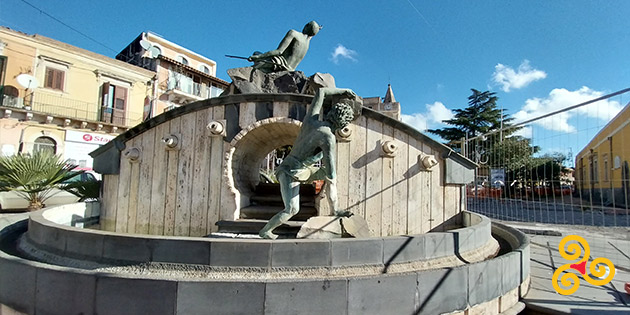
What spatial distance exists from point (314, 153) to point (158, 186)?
341 centimetres

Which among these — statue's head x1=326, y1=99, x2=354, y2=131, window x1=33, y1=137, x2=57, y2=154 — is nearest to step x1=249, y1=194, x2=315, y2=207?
statue's head x1=326, y1=99, x2=354, y2=131

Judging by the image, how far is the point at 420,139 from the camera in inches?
195

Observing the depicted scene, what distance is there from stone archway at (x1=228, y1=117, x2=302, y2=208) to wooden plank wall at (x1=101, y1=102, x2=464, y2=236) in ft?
0.63

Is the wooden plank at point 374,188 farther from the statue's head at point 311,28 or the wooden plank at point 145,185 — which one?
the wooden plank at point 145,185

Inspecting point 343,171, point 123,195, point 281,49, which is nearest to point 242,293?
point 343,171

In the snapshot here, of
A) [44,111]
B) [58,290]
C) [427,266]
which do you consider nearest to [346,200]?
[427,266]

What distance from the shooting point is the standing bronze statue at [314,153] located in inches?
134

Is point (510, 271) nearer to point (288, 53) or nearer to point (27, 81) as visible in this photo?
point (288, 53)

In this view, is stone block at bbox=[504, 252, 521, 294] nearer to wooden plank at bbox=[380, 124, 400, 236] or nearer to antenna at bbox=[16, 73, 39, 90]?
wooden plank at bbox=[380, 124, 400, 236]

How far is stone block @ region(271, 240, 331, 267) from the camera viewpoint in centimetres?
274

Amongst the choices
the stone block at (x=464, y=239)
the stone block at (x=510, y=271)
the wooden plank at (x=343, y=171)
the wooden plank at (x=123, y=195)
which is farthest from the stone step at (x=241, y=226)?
the stone block at (x=510, y=271)

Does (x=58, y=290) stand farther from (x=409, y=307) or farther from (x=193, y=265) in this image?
(x=409, y=307)

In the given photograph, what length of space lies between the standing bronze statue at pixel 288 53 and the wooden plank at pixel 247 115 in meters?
1.32

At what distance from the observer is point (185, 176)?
17.0 feet
